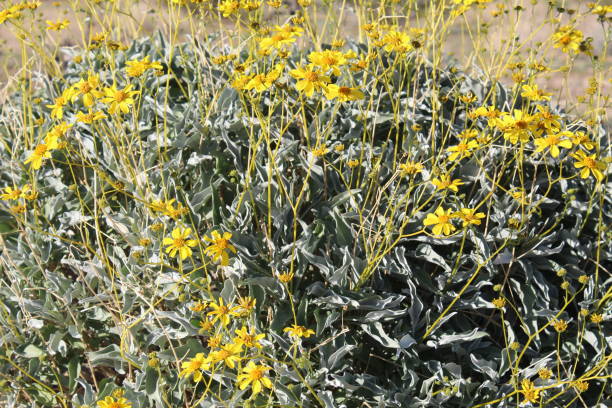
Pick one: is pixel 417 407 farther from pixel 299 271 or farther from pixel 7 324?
pixel 7 324

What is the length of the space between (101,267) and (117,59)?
4.41 feet

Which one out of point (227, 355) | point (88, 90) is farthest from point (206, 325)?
point (88, 90)

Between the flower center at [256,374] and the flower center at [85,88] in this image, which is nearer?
the flower center at [256,374]

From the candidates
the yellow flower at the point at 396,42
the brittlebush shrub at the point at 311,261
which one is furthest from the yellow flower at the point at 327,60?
→ the yellow flower at the point at 396,42

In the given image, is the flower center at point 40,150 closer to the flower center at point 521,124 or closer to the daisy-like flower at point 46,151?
the daisy-like flower at point 46,151

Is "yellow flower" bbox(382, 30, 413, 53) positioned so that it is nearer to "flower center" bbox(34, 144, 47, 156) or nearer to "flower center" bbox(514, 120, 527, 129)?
"flower center" bbox(514, 120, 527, 129)

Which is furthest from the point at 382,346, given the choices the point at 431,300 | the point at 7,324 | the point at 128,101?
the point at 7,324

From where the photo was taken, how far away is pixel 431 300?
231 cm

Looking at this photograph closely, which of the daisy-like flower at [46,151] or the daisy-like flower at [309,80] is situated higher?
the daisy-like flower at [309,80]

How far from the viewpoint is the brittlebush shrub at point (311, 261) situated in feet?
6.39

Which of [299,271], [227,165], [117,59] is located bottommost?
[299,271]

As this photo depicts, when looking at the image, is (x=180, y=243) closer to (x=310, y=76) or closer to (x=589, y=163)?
(x=310, y=76)

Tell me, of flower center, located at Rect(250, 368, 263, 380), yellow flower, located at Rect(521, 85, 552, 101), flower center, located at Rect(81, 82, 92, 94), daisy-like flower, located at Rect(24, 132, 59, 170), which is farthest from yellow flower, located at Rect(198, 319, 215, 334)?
yellow flower, located at Rect(521, 85, 552, 101)

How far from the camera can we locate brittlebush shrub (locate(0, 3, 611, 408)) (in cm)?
195
